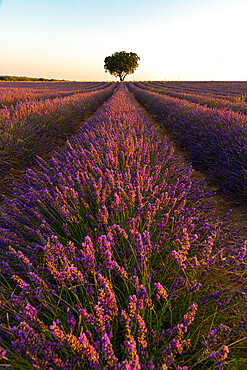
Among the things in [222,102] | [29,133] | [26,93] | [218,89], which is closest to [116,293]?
[29,133]

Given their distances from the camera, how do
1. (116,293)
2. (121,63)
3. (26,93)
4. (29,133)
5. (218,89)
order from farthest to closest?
(121,63) → (218,89) → (26,93) → (29,133) → (116,293)

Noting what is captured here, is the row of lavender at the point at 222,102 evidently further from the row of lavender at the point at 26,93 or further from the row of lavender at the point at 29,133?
the row of lavender at the point at 26,93

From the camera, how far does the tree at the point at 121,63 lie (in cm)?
4724

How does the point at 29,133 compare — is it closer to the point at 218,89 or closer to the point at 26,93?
the point at 26,93

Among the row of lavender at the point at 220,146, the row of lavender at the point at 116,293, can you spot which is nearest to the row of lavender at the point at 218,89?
the row of lavender at the point at 220,146

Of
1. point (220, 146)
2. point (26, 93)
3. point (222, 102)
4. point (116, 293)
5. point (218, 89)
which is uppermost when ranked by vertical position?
point (218, 89)

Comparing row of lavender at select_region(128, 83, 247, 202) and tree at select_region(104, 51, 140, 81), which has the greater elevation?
tree at select_region(104, 51, 140, 81)

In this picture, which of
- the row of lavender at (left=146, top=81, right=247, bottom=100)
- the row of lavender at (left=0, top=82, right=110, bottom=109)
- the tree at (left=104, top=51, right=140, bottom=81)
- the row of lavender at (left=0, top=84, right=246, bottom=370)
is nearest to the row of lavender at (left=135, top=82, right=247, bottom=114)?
the row of lavender at (left=146, top=81, right=247, bottom=100)

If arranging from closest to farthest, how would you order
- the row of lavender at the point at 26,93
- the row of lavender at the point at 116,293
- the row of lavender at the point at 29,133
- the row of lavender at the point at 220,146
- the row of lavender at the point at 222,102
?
1. the row of lavender at the point at 116,293
2. the row of lavender at the point at 220,146
3. the row of lavender at the point at 29,133
4. the row of lavender at the point at 222,102
5. the row of lavender at the point at 26,93

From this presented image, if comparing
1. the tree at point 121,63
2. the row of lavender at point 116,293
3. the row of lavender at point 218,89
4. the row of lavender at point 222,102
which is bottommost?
the row of lavender at point 116,293

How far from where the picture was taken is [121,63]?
1838 inches

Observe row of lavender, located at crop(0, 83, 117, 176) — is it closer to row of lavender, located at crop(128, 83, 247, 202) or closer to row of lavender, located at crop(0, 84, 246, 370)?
row of lavender, located at crop(0, 84, 246, 370)

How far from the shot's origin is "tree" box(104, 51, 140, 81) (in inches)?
1860

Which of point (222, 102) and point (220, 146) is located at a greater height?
point (222, 102)
